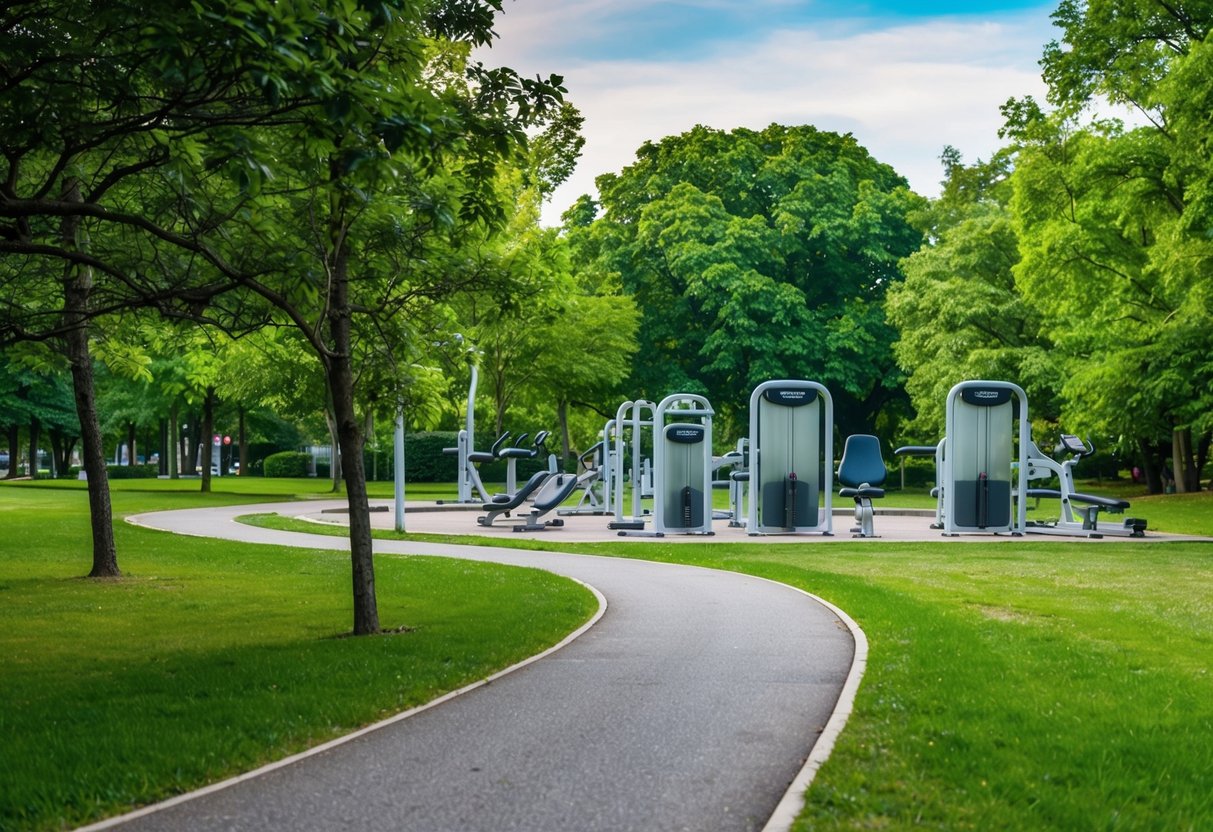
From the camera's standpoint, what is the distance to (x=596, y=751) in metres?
6.04

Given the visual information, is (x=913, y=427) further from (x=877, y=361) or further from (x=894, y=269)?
(x=894, y=269)

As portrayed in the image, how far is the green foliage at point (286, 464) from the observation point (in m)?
63.6

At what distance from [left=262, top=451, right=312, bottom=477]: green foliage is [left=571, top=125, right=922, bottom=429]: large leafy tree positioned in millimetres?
24573

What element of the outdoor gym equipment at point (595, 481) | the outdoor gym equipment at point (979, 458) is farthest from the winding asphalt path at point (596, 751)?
the outdoor gym equipment at point (595, 481)

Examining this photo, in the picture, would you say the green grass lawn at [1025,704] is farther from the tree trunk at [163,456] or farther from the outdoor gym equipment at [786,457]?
the tree trunk at [163,456]

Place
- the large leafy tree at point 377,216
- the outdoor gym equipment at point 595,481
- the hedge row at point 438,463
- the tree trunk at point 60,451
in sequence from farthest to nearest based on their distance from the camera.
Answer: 1. the tree trunk at point 60,451
2. the hedge row at point 438,463
3. the outdoor gym equipment at point 595,481
4. the large leafy tree at point 377,216

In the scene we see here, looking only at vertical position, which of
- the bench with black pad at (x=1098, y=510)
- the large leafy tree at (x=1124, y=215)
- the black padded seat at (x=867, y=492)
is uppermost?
the large leafy tree at (x=1124, y=215)

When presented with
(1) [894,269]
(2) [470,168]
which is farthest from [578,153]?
(2) [470,168]

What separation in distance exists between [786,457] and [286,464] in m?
46.9

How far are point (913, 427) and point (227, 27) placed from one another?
39.4 meters

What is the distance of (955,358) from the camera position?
126 feet

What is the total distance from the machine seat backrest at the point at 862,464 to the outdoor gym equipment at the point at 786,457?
1599 millimetres

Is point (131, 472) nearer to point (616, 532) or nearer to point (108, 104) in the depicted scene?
point (616, 532)

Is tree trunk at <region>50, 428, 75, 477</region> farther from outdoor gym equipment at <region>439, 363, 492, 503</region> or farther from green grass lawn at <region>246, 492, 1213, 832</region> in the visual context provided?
green grass lawn at <region>246, 492, 1213, 832</region>
